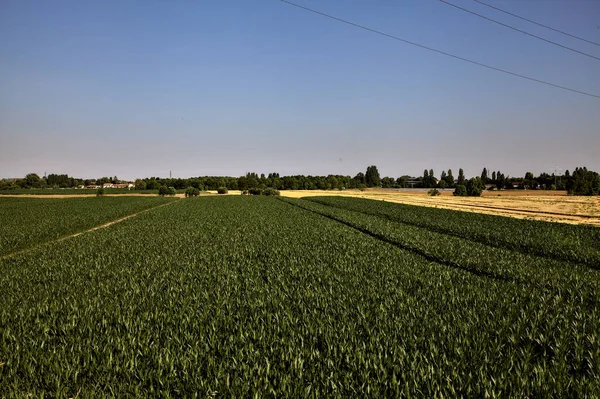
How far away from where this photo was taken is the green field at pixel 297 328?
15.8 ft

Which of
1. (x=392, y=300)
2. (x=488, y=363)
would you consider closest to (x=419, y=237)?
(x=392, y=300)

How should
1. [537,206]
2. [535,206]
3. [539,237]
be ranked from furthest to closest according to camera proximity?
[535,206] → [537,206] → [539,237]

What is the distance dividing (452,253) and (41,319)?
1587 cm

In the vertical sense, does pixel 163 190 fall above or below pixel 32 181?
below

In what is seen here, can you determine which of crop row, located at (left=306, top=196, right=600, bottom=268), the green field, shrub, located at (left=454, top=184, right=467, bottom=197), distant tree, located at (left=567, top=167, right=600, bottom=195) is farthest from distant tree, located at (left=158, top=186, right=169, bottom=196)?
distant tree, located at (left=567, top=167, right=600, bottom=195)

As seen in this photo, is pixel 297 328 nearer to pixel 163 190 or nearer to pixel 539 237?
pixel 539 237

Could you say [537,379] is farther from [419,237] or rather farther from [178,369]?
[419,237]

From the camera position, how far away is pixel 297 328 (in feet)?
22.0

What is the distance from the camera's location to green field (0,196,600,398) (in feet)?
15.8

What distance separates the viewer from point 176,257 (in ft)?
49.5

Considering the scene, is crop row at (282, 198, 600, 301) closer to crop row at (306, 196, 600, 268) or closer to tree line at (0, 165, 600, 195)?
crop row at (306, 196, 600, 268)

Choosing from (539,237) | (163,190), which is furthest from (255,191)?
(539,237)

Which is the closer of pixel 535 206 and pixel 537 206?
pixel 537 206

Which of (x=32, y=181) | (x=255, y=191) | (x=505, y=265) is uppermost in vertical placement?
(x=32, y=181)
